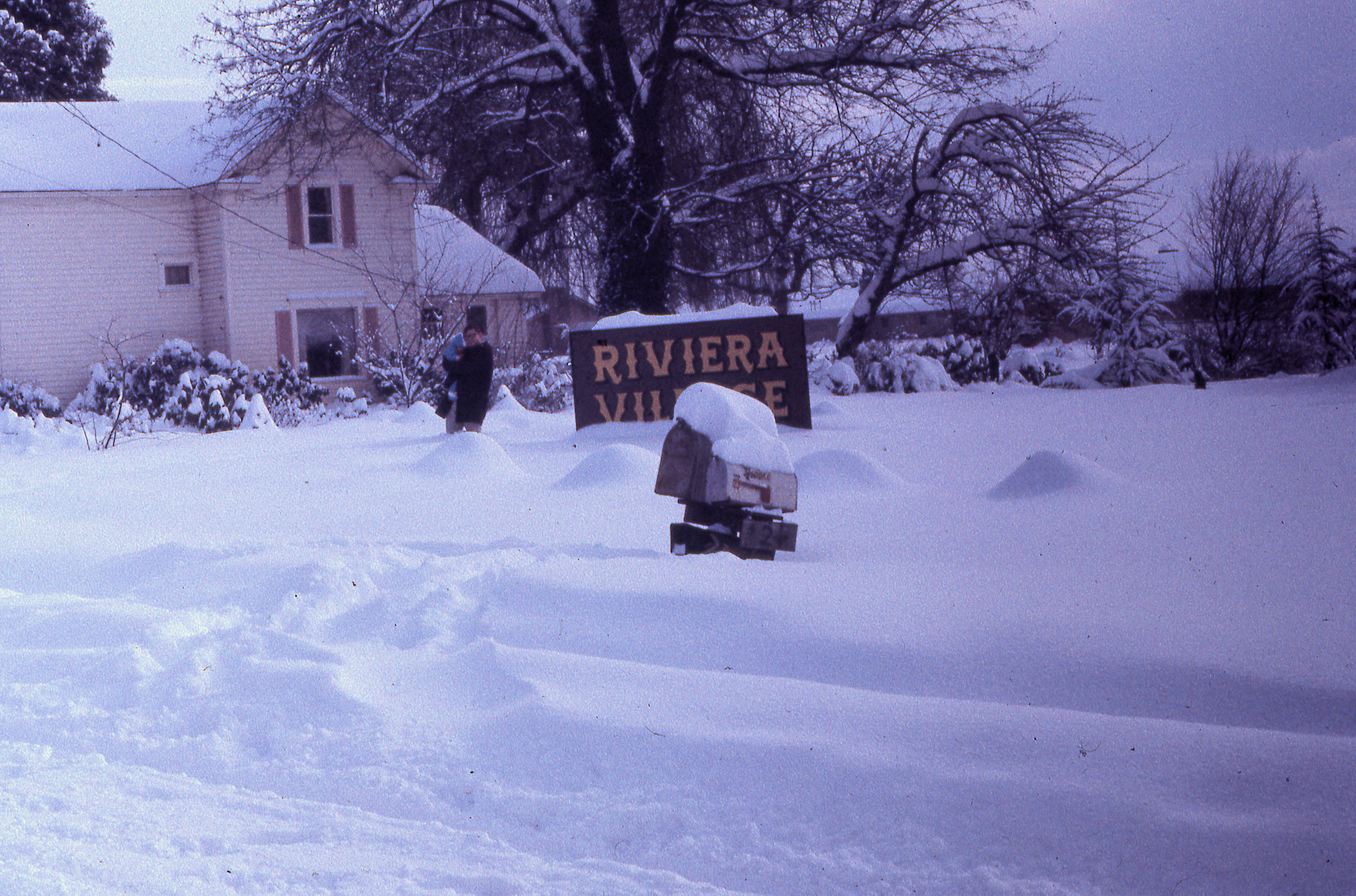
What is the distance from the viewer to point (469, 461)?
9.41 m

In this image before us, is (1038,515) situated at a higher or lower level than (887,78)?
lower

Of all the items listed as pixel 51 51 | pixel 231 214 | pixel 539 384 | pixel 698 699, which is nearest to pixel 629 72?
pixel 539 384

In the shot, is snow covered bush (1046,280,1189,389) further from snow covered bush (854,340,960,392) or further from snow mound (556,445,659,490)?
snow mound (556,445,659,490)

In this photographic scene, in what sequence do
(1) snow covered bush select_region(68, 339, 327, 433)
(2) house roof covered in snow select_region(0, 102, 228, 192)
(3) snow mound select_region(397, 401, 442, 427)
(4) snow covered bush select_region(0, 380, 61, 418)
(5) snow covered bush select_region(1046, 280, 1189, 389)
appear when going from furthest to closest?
(2) house roof covered in snow select_region(0, 102, 228, 192) → (4) snow covered bush select_region(0, 380, 61, 418) → (5) snow covered bush select_region(1046, 280, 1189, 389) → (1) snow covered bush select_region(68, 339, 327, 433) → (3) snow mound select_region(397, 401, 442, 427)

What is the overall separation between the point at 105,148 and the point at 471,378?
16.6m

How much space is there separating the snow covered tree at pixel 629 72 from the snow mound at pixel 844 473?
9.58 m

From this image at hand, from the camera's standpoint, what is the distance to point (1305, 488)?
7195 mm

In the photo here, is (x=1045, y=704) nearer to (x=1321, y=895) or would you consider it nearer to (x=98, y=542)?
(x=1321, y=895)

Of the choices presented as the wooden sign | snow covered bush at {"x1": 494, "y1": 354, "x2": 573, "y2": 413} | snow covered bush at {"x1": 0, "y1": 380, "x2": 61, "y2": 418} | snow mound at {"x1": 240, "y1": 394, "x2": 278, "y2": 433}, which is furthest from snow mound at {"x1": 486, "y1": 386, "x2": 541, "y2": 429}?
snow covered bush at {"x1": 0, "y1": 380, "x2": 61, "y2": 418}

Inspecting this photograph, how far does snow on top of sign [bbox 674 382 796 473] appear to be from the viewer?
564 centimetres

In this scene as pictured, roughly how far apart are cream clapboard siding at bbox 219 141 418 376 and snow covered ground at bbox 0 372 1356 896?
16450 mm

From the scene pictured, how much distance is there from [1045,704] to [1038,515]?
9.63 feet

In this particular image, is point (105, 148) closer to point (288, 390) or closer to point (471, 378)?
point (288, 390)

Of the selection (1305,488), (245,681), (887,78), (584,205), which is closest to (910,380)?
(887,78)
